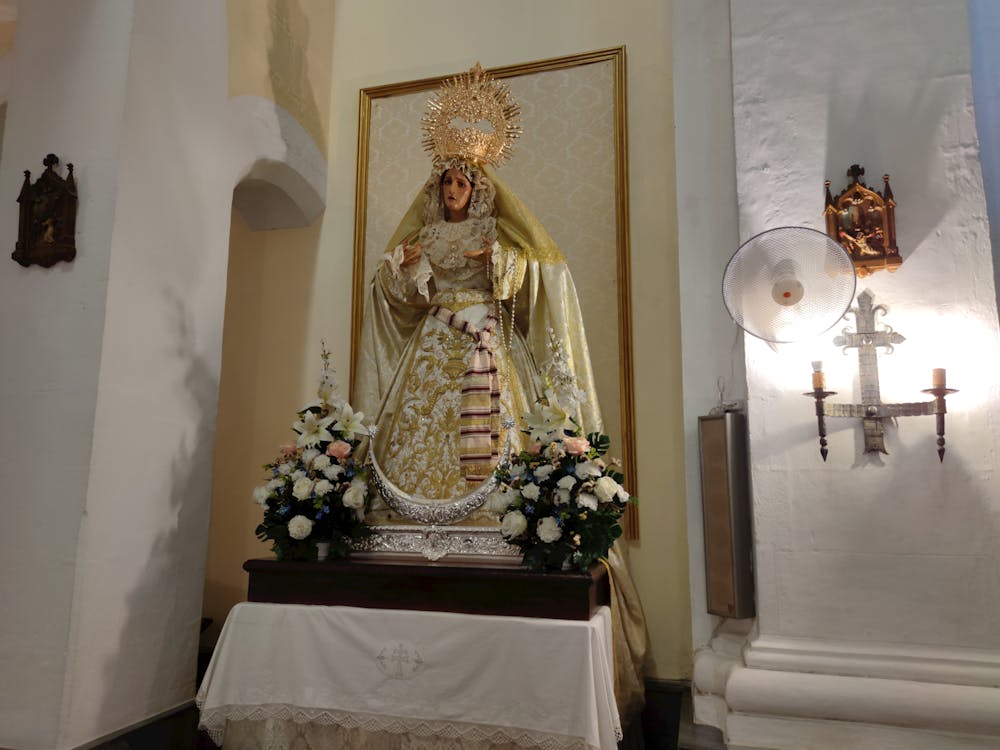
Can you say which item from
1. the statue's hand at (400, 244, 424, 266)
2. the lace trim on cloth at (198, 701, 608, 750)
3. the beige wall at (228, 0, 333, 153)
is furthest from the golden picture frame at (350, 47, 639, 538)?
the lace trim on cloth at (198, 701, 608, 750)

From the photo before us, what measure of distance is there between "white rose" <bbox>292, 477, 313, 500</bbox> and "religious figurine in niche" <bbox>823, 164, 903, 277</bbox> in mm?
2470

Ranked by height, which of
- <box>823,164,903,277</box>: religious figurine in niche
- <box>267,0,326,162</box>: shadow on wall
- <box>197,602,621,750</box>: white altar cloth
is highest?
<box>267,0,326,162</box>: shadow on wall

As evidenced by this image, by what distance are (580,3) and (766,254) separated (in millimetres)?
2799

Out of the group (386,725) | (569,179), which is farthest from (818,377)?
(569,179)

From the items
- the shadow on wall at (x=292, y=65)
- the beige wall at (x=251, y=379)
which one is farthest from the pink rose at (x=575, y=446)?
the shadow on wall at (x=292, y=65)

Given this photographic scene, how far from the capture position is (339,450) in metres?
3.76

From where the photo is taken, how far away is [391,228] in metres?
5.27

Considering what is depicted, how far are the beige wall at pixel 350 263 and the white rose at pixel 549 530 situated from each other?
128cm

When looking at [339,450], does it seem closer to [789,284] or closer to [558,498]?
[558,498]

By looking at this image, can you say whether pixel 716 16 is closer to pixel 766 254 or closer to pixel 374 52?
pixel 766 254

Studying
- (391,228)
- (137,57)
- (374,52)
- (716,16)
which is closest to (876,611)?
(716,16)

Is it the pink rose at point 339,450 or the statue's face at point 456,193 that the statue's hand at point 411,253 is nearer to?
the statue's face at point 456,193

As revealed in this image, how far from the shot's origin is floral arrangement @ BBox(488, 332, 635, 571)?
3336 mm

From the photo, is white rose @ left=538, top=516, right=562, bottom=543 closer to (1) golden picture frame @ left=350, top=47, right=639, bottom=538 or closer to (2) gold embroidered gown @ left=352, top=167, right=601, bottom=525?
(2) gold embroidered gown @ left=352, top=167, right=601, bottom=525
